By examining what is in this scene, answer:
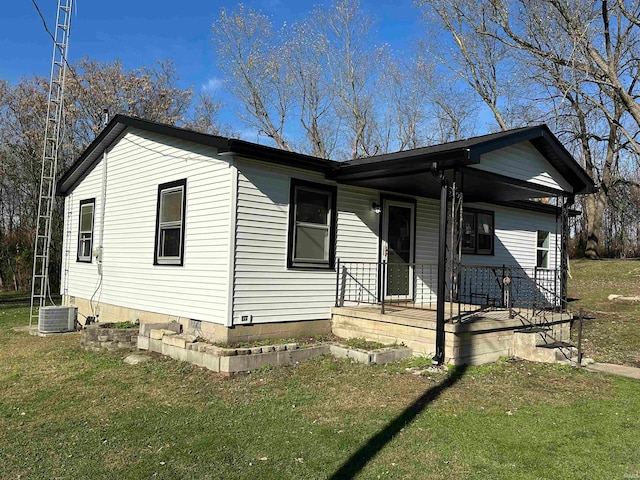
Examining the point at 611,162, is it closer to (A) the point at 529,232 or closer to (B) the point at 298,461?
(A) the point at 529,232

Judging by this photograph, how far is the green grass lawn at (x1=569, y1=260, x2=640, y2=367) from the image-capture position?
834 centimetres

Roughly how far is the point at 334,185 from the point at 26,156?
17.0 meters

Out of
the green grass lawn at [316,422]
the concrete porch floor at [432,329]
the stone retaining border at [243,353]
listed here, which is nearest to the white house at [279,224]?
the concrete porch floor at [432,329]

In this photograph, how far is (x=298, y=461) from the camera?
3857 millimetres

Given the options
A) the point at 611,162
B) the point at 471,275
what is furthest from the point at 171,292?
the point at 611,162

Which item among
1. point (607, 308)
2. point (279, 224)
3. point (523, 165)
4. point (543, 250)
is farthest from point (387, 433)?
point (543, 250)

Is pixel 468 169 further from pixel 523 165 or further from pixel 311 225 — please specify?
pixel 311 225

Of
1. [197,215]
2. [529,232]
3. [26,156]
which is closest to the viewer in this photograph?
[197,215]

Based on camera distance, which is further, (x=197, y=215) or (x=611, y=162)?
(x=611, y=162)

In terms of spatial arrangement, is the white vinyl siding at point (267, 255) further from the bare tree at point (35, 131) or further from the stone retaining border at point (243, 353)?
the bare tree at point (35, 131)

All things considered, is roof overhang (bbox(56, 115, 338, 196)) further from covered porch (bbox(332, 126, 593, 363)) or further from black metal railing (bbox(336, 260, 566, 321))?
black metal railing (bbox(336, 260, 566, 321))

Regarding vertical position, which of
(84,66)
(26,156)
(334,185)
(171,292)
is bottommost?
(171,292)

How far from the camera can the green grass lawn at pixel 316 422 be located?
378cm

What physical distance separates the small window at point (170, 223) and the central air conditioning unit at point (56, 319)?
8.96 feet
